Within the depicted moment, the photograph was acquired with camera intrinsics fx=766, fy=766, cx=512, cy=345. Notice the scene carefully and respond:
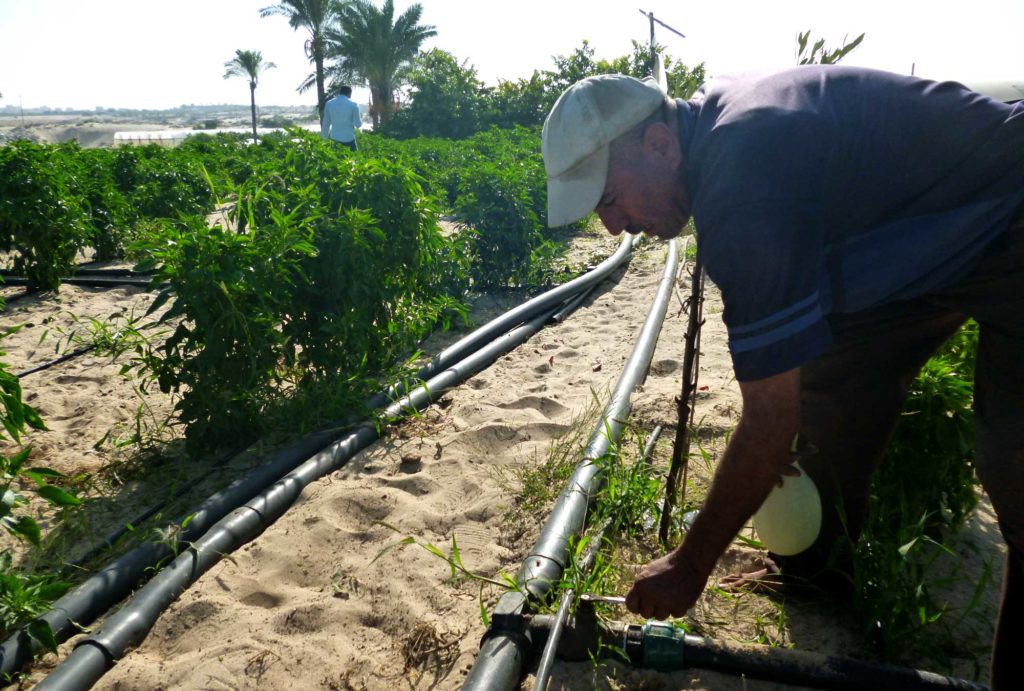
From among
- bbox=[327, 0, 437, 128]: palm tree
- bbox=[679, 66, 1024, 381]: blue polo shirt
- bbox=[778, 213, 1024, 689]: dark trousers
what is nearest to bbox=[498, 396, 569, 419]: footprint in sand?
bbox=[778, 213, 1024, 689]: dark trousers

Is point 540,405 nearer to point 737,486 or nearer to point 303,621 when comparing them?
point 303,621

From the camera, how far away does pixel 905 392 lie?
88.2 inches

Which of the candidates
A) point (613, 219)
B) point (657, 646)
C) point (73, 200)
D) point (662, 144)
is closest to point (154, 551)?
point (657, 646)

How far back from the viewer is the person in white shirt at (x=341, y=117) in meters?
11.2

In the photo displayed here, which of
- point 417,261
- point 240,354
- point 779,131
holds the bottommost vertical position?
point 240,354

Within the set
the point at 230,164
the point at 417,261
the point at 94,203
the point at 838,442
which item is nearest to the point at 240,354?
the point at 417,261

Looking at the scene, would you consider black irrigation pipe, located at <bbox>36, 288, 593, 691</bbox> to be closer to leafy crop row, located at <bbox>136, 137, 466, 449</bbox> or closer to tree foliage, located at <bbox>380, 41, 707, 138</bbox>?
leafy crop row, located at <bbox>136, 137, 466, 449</bbox>

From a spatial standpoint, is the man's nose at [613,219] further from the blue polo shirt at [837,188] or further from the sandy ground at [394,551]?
the sandy ground at [394,551]

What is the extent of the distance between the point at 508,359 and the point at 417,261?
33.9 inches

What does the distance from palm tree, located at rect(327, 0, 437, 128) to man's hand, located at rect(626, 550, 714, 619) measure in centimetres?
3924

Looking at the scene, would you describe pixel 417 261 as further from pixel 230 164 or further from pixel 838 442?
pixel 230 164

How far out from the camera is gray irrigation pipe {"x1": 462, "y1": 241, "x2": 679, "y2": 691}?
6.81 ft

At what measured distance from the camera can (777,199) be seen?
155 centimetres

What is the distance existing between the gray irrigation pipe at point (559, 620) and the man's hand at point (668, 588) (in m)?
0.32
